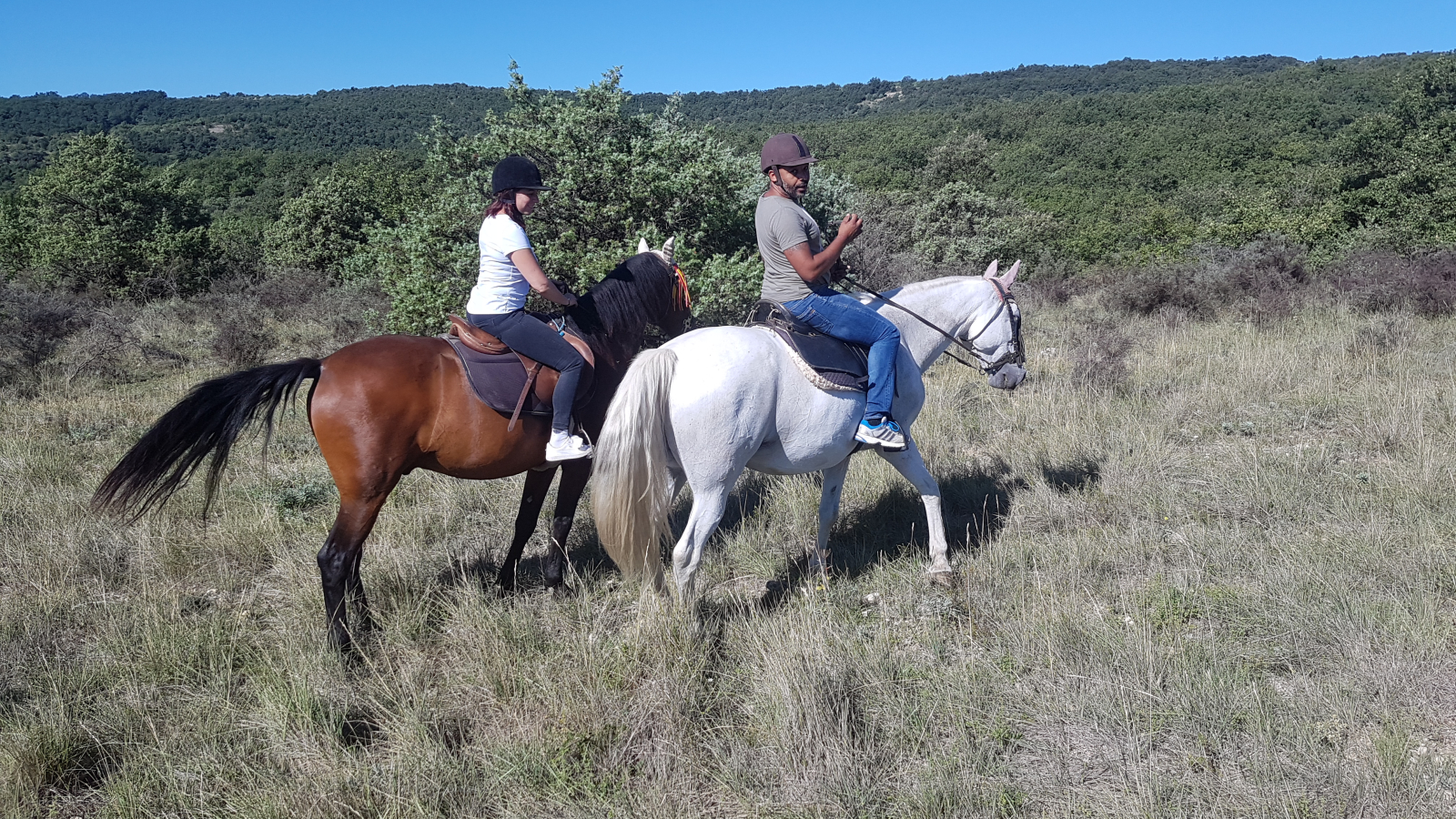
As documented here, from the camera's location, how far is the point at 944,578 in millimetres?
4648

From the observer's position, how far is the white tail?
391 centimetres

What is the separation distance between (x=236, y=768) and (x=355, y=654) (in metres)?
0.99

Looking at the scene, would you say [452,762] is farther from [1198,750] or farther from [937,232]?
[937,232]

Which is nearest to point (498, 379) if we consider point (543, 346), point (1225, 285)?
point (543, 346)

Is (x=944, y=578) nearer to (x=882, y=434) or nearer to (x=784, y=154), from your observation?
(x=882, y=434)

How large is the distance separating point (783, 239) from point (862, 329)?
687mm

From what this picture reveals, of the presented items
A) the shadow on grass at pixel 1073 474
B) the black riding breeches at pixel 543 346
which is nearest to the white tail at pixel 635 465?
the black riding breeches at pixel 543 346

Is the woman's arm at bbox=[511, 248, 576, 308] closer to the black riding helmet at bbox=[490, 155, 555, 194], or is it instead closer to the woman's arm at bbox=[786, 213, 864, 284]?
the black riding helmet at bbox=[490, 155, 555, 194]

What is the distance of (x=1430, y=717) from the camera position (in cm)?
306

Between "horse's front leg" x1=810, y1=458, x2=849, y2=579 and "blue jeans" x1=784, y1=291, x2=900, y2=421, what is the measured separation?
54cm

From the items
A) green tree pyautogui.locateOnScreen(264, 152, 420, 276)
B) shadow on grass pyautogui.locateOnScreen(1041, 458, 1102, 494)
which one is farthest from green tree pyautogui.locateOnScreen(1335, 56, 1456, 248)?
green tree pyautogui.locateOnScreen(264, 152, 420, 276)

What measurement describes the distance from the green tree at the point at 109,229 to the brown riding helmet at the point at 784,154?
19.8 meters

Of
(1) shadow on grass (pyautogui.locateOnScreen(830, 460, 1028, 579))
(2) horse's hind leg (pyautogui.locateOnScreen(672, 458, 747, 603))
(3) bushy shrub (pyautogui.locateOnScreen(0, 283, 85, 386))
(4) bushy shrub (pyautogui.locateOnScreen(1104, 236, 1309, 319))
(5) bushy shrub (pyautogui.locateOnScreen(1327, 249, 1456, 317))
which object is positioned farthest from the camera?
(4) bushy shrub (pyautogui.locateOnScreen(1104, 236, 1309, 319))

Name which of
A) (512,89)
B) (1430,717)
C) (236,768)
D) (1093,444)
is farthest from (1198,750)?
(512,89)
